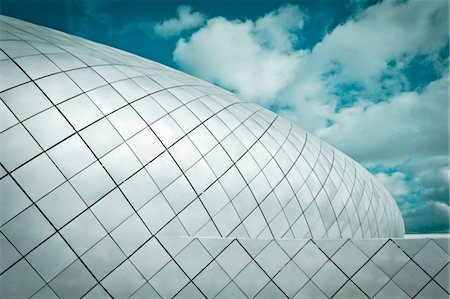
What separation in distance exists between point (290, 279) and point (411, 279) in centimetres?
402

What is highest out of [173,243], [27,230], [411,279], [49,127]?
[49,127]

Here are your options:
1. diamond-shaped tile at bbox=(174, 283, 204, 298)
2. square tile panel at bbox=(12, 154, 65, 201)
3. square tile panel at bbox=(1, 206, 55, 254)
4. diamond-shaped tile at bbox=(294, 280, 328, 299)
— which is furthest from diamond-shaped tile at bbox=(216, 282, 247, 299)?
square tile panel at bbox=(12, 154, 65, 201)

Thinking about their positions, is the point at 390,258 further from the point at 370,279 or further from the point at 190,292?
the point at 190,292

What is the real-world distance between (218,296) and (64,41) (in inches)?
529

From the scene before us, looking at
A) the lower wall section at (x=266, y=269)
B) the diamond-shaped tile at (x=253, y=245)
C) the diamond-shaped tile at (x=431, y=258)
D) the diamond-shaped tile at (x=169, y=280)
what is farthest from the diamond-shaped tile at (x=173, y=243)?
the diamond-shaped tile at (x=431, y=258)

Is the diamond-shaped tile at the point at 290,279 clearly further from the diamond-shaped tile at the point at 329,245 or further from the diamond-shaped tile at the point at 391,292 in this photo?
the diamond-shaped tile at the point at 391,292

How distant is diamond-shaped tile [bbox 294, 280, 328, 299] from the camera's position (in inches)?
383

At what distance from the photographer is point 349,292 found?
975 centimetres

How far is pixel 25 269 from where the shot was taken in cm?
891

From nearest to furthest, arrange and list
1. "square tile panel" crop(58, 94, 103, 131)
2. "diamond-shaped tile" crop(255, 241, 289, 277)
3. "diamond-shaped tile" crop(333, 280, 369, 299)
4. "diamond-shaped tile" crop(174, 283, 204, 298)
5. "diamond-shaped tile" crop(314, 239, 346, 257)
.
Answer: "diamond-shaped tile" crop(174, 283, 204, 298) → "diamond-shaped tile" crop(333, 280, 369, 299) → "diamond-shaped tile" crop(255, 241, 289, 277) → "diamond-shaped tile" crop(314, 239, 346, 257) → "square tile panel" crop(58, 94, 103, 131)

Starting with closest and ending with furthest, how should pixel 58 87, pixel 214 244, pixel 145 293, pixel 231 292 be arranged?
pixel 145 293, pixel 231 292, pixel 214 244, pixel 58 87

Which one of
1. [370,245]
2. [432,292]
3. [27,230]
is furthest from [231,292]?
[27,230]

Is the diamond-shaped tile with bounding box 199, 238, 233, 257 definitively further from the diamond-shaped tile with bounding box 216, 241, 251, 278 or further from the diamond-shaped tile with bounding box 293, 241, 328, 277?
the diamond-shaped tile with bounding box 293, 241, 328, 277

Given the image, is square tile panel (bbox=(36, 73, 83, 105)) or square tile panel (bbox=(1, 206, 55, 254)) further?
square tile panel (bbox=(36, 73, 83, 105))
